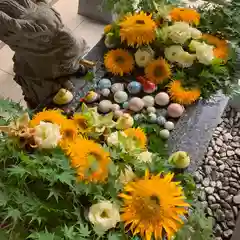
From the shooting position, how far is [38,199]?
1000 millimetres

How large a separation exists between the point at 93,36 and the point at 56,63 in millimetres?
923

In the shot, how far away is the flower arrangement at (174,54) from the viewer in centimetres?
141

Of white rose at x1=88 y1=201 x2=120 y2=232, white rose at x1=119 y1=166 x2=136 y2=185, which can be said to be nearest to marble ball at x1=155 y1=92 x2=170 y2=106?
white rose at x1=119 y1=166 x2=136 y2=185

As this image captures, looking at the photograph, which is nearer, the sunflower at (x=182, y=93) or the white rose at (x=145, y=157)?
the white rose at (x=145, y=157)

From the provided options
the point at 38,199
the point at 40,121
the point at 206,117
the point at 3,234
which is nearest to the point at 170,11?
the point at 206,117

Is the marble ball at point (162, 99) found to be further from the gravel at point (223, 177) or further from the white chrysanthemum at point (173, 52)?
the gravel at point (223, 177)

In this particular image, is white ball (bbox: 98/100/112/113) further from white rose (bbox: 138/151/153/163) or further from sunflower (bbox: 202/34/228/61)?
sunflower (bbox: 202/34/228/61)

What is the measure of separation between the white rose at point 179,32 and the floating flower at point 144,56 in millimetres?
82

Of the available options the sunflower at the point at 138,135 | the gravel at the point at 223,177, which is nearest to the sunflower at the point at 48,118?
the sunflower at the point at 138,135

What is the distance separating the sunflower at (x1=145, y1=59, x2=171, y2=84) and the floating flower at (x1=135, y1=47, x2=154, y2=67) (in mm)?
16

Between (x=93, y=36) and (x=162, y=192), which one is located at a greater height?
(x=162, y=192)

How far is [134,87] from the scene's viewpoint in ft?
4.66

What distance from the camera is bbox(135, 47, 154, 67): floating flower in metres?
1.45

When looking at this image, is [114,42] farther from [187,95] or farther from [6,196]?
[6,196]
